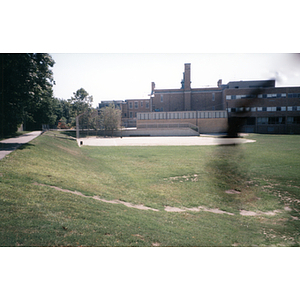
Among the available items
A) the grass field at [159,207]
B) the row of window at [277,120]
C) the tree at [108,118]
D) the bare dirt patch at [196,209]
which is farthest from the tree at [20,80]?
the row of window at [277,120]

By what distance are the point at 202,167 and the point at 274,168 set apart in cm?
401

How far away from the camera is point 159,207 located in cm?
759

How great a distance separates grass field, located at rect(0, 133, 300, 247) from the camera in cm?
416

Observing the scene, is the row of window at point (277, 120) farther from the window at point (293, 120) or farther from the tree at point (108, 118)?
the tree at point (108, 118)

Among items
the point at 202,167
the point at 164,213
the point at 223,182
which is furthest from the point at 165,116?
the point at 164,213

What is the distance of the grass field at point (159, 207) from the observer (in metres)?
4.16

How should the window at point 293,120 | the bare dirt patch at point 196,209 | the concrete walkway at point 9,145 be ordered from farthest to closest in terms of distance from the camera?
the concrete walkway at point 9,145 → the bare dirt patch at point 196,209 → the window at point 293,120

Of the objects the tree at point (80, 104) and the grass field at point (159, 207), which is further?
the tree at point (80, 104)

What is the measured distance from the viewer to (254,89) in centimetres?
225

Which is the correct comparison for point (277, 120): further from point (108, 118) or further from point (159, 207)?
point (108, 118)

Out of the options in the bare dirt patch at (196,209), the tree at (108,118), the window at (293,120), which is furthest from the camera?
the tree at (108,118)

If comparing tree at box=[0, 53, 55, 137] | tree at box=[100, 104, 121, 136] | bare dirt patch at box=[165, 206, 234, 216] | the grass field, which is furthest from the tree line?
bare dirt patch at box=[165, 206, 234, 216]

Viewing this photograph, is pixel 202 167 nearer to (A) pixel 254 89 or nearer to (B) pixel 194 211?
(B) pixel 194 211

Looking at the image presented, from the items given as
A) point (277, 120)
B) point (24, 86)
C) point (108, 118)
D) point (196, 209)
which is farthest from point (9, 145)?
point (277, 120)
